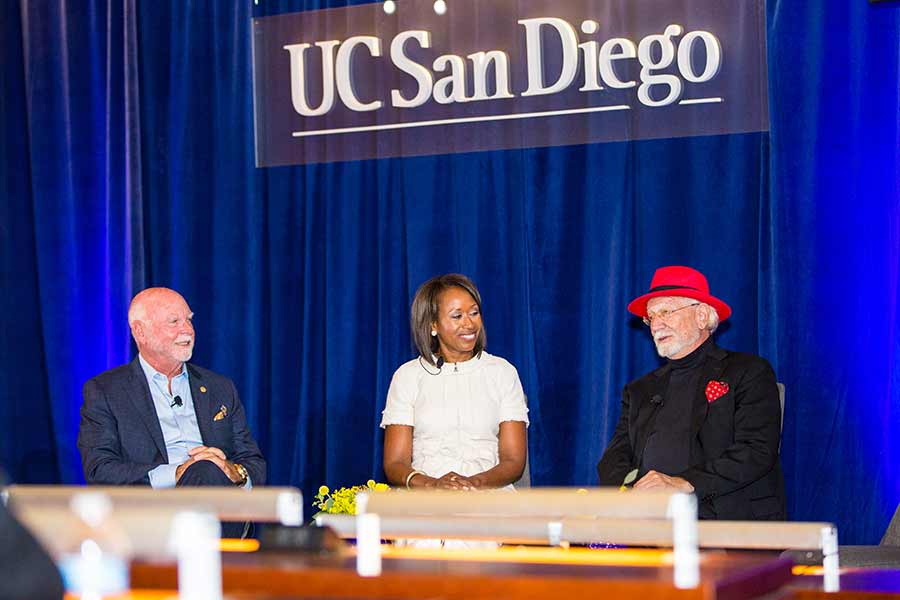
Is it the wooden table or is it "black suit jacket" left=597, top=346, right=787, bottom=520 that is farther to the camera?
"black suit jacket" left=597, top=346, right=787, bottom=520

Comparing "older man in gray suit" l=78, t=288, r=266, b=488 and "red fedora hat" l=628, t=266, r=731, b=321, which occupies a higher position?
"red fedora hat" l=628, t=266, r=731, b=321

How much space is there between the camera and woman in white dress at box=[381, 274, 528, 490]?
447 centimetres

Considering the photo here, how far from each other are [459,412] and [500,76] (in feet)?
5.42

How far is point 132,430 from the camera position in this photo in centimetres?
433

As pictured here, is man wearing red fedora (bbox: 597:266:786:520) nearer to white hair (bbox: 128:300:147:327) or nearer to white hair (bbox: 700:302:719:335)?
white hair (bbox: 700:302:719:335)

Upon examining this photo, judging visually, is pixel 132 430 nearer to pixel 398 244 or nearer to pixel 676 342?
pixel 398 244

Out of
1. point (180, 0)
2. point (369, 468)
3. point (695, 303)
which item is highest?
point (180, 0)

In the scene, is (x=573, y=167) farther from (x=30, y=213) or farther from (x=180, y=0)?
(x=30, y=213)

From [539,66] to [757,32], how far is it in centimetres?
90

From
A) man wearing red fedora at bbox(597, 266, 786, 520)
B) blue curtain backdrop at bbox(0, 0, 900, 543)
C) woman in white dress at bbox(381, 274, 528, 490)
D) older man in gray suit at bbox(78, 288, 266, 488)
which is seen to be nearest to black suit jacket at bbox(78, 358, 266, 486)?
older man in gray suit at bbox(78, 288, 266, 488)

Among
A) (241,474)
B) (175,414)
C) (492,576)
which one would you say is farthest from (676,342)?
(492,576)

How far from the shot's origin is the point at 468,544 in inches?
159

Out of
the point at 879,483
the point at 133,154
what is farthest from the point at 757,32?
the point at 133,154

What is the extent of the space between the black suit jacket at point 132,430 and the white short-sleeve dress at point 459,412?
22.3 inches
